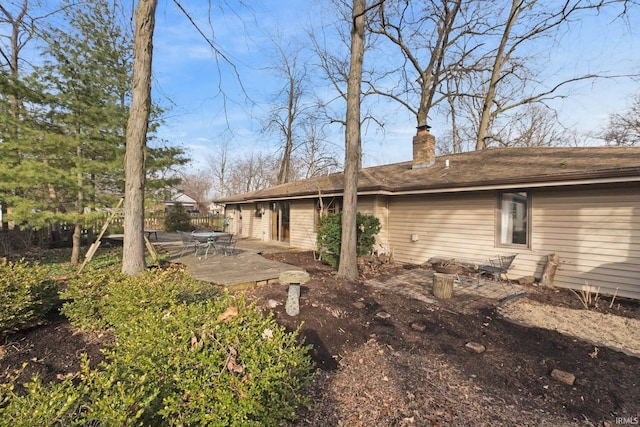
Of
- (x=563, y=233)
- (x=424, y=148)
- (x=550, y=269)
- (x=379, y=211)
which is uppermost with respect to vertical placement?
(x=424, y=148)

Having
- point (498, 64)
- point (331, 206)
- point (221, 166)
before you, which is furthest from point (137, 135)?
point (221, 166)

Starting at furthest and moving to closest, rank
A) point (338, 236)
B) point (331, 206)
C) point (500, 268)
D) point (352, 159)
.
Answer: point (331, 206)
point (338, 236)
point (352, 159)
point (500, 268)

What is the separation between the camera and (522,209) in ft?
23.2

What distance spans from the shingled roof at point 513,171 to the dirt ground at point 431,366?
272 centimetres

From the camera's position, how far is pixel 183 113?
955 centimetres

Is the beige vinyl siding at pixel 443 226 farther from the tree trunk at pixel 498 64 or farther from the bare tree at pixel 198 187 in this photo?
the bare tree at pixel 198 187

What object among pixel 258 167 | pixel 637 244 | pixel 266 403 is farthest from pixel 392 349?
pixel 258 167

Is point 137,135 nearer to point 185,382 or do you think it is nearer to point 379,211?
point 185,382

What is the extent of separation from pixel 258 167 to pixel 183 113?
33043 millimetres

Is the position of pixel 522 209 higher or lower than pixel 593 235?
higher

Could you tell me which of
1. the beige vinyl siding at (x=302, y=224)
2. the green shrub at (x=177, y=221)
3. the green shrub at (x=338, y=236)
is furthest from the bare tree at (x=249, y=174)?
the green shrub at (x=338, y=236)

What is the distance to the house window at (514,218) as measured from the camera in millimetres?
7013

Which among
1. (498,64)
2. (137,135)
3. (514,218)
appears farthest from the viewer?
(498,64)

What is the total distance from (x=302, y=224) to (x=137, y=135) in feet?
26.9
